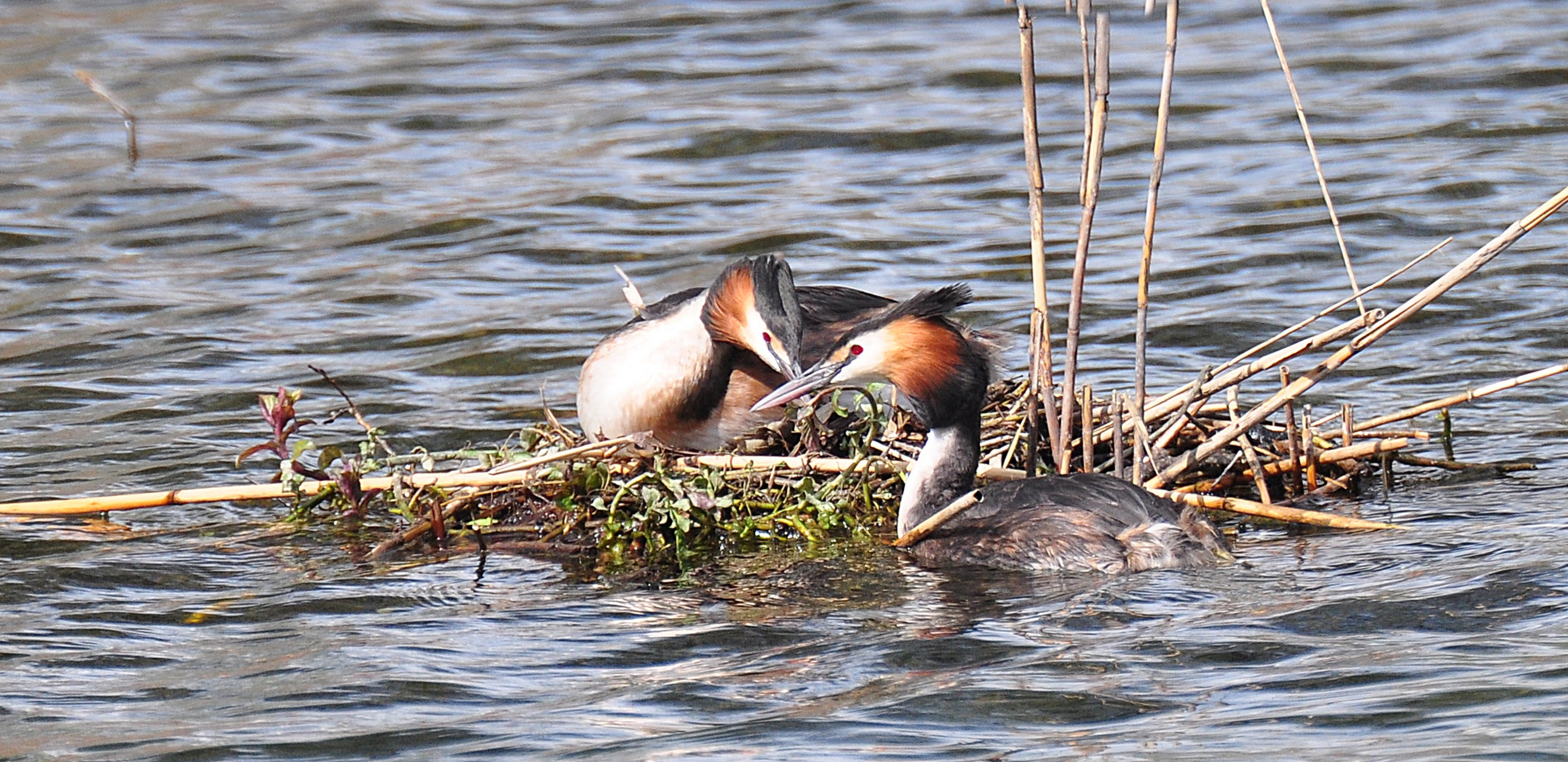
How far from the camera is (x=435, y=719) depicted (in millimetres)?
4391

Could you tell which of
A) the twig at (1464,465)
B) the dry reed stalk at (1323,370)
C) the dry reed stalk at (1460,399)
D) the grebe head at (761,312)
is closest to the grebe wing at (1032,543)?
the dry reed stalk at (1323,370)

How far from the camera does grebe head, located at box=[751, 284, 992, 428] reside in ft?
18.1

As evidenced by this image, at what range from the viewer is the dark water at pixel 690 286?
436 centimetres

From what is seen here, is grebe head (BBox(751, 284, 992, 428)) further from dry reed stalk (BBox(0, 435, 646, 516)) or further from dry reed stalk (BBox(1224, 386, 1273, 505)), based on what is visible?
dry reed stalk (BBox(1224, 386, 1273, 505))

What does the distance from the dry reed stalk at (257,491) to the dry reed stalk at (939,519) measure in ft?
2.57

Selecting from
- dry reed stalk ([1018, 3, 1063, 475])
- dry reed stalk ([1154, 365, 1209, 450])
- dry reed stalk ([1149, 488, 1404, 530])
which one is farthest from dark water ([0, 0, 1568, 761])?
dry reed stalk ([1018, 3, 1063, 475])

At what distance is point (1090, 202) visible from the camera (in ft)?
17.7

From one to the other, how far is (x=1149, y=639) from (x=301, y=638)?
6.43ft

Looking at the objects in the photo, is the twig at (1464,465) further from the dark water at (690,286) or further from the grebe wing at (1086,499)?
the grebe wing at (1086,499)

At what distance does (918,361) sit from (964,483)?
333 mm

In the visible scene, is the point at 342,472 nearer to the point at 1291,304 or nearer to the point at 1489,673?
the point at 1489,673

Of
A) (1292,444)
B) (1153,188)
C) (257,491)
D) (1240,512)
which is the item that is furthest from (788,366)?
(257,491)

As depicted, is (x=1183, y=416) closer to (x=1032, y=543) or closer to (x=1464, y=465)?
(x=1032, y=543)

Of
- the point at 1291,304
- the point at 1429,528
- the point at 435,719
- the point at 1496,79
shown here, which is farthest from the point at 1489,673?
the point at 1496,79
